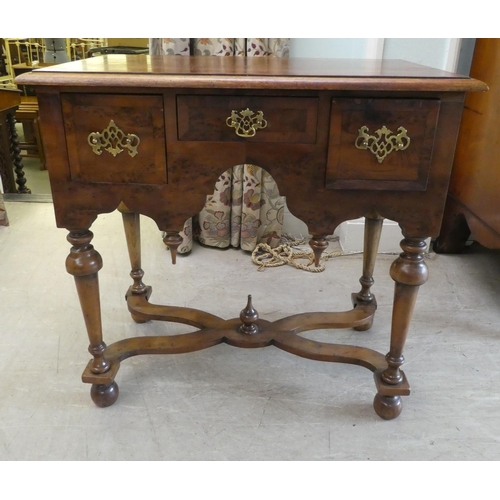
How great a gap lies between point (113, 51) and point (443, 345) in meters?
3.34

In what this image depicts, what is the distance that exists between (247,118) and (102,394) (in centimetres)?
87

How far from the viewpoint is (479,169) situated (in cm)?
212

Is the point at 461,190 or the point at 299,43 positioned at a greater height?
the point at 299,43

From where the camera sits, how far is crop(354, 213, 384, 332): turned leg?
162cm

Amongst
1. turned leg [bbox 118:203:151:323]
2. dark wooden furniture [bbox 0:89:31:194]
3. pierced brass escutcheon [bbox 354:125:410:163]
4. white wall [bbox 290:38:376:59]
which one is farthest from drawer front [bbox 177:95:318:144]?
dark wooden furniture [bbox 0:89:31:194]

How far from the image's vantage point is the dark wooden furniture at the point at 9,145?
3057 mm

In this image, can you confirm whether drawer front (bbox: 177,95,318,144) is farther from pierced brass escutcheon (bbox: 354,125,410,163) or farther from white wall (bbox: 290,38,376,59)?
white wall (bbox: 290,38,376,59)

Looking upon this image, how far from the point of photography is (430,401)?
147 centimetres

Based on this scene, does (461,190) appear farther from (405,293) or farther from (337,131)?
(337,131)

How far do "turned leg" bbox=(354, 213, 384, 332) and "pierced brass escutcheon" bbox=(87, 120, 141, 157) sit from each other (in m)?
0.78

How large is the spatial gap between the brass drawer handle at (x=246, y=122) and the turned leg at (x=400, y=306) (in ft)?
1.55

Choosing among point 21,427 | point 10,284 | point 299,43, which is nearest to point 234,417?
point 21,427

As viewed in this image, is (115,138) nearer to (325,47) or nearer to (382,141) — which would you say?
(382,141)

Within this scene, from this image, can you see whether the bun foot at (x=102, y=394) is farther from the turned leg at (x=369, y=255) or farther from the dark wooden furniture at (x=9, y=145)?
the dark wooden furniture at (x=9, y=145)
